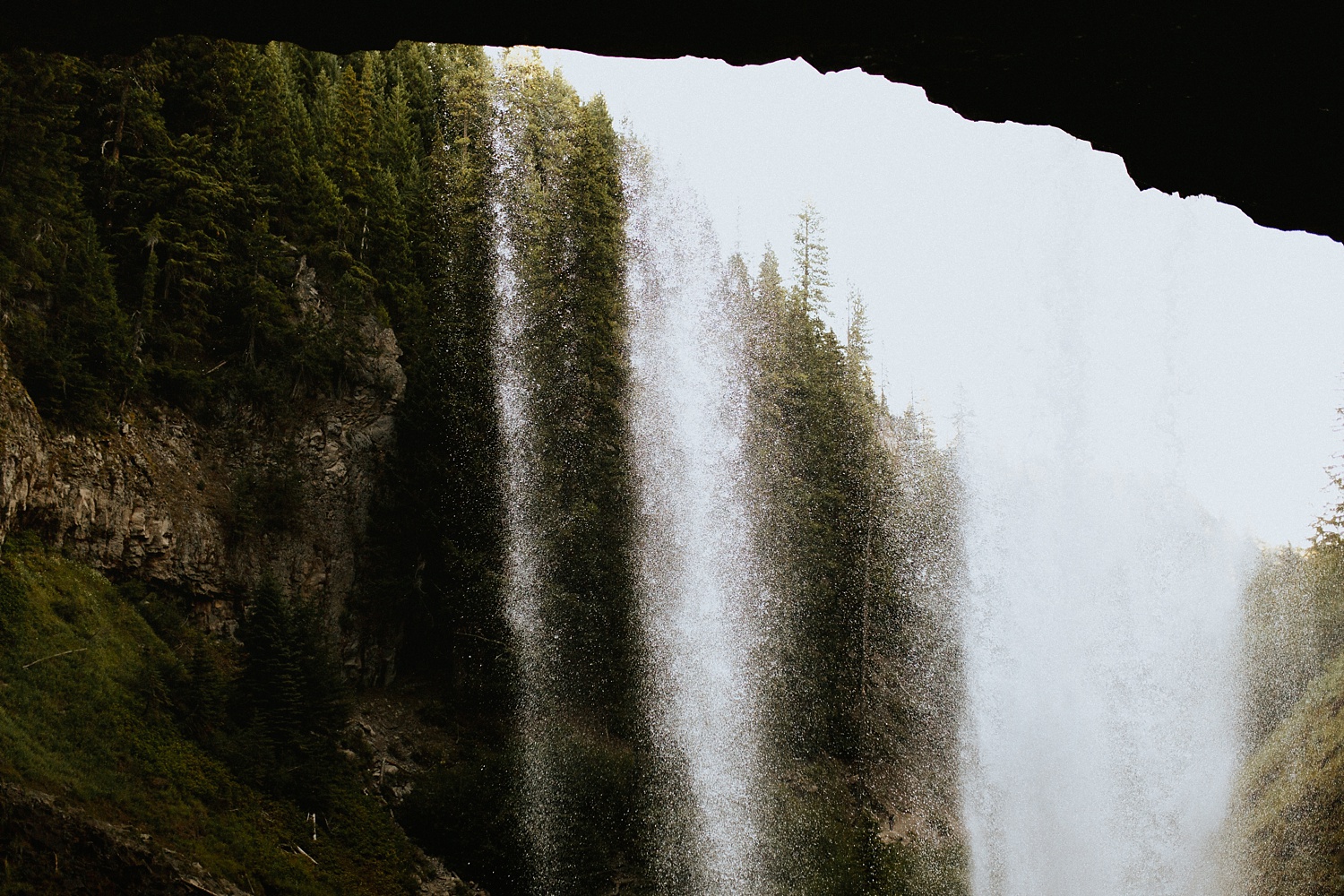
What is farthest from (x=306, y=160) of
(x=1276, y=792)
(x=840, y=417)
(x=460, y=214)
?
(x=1276, y=792)

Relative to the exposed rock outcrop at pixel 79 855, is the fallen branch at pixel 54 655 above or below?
above

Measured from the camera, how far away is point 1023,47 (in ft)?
14.8

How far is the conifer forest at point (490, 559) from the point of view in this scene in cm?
1769

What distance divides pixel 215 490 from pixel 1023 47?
872 inches

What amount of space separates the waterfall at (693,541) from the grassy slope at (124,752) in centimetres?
742

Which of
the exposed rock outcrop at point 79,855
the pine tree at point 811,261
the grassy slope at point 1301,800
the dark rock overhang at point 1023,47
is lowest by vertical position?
the exposed rock outcrop at point 79,855

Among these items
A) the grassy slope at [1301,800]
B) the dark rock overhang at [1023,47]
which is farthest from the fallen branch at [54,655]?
the grassy slope at [1301,800]

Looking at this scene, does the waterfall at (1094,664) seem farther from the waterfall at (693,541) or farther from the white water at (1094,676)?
the waterfall at (693,541)

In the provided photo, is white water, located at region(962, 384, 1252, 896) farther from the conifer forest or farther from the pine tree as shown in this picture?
the pine tree

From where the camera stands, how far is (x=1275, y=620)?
1171 inches

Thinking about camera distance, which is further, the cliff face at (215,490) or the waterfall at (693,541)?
the waterfall at (693,541)

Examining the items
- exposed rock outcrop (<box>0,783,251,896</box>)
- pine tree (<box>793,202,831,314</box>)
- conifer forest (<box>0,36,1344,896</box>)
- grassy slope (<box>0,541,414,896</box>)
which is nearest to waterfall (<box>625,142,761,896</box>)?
conifer forest (<box>0,36,1344,896</box>)

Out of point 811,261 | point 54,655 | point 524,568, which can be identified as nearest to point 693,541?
point 524,568

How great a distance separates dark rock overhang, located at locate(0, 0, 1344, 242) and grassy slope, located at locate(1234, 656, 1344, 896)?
2206 cm
